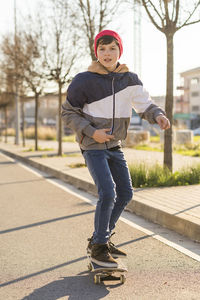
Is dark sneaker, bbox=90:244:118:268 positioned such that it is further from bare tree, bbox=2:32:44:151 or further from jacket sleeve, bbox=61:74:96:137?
bare tree, bbox=2:32:44:151

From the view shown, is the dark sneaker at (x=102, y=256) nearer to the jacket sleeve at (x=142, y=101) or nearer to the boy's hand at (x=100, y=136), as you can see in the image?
the boy's hand at (x=100, y=136)

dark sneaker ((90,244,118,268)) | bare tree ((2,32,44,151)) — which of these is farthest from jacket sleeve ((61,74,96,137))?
bare tree ((2,32,44,151))

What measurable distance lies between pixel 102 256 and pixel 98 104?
1225 mm

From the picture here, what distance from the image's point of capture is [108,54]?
3844 millimetres

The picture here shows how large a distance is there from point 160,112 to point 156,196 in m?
3.46

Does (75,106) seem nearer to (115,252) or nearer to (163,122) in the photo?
(163,122)

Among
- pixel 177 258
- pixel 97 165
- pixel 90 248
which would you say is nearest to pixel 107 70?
pixel 97 165

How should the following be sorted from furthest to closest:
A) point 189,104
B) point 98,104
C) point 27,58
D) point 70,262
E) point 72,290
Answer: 1. point 189,104
2. point 27,58
3. point 70,262
4. point 98,104
5. point 72,290

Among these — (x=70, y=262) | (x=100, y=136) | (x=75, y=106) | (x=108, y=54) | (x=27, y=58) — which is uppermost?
(x=27, y=58)

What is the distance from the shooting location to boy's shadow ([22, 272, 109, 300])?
11.3 feet

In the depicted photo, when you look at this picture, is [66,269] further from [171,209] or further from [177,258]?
[171,209]

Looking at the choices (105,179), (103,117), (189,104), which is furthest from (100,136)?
(189,104)

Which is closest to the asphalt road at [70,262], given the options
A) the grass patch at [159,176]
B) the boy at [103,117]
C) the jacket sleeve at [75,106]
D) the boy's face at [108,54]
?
→ the boy at [103,117]

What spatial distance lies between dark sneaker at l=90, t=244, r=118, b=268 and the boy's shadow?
17 centimetres
